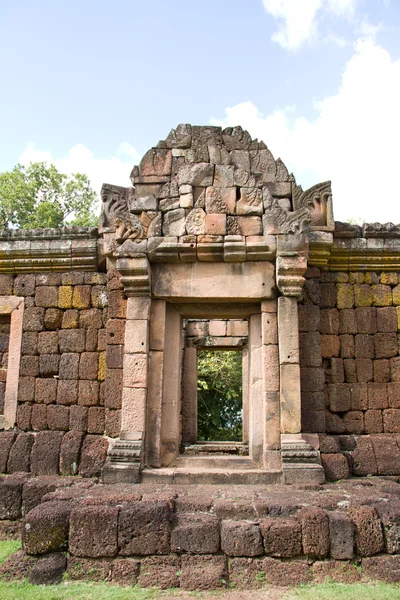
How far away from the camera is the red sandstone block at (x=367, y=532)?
4.35 meters

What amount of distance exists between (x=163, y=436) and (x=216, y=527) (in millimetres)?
2013

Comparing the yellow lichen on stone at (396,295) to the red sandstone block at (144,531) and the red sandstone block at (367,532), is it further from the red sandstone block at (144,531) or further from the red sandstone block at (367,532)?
the red sandstone block at (144,531)

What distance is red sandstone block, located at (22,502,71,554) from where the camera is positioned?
438 centimetres

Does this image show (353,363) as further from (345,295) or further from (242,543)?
(242,543)

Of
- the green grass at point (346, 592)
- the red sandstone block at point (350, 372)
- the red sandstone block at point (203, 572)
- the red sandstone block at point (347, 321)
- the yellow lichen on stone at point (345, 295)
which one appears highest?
the yellow lichen on stone at point (345, 295)

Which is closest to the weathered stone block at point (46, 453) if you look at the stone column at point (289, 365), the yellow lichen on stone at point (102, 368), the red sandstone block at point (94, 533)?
the yellow lichen on stone at point (102, 368)

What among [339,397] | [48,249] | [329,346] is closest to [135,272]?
[48,249]

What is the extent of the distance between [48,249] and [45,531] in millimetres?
3978

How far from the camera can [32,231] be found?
24.0ft

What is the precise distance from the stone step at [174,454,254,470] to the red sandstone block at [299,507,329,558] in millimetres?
1771

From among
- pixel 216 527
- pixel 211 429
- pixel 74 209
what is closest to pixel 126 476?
pixel 216 527

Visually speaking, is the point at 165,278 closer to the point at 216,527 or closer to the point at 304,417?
the point at 304,417

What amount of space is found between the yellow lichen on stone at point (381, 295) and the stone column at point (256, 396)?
164 cm

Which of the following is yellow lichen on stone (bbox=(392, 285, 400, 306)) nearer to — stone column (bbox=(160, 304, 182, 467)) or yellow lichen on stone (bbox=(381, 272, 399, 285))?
yellow lichen on stone (bbox=(381, 272, 399, 285))
